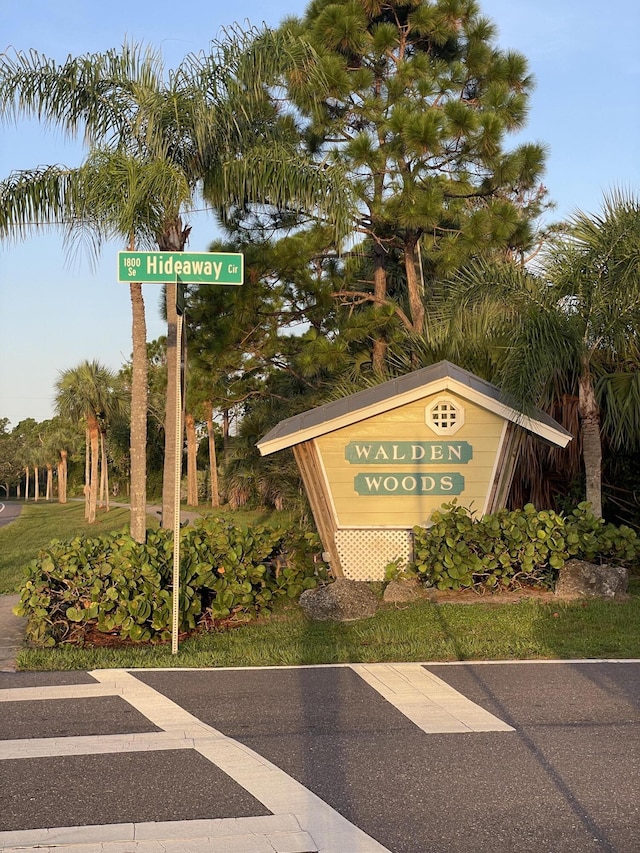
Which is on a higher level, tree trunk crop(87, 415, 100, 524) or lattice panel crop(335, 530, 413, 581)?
tree trunk crop(87, 415, 100, 524)

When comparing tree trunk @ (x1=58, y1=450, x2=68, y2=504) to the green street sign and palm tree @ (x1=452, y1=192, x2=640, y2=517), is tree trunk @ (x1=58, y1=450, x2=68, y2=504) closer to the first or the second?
palm tree @ (x1=452, y1=192, x2=640, y2=517)

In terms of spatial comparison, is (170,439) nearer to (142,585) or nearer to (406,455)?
(406,455)

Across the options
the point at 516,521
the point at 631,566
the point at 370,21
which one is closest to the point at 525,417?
the point at 516,521

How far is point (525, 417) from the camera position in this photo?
37.7 feet

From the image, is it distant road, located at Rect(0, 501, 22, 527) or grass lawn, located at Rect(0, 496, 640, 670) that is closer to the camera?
grass lawn, located at Rect(0, 496, 640, 670)

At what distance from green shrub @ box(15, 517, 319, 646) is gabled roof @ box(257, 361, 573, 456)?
183 cm

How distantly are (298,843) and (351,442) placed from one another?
26.3 feet

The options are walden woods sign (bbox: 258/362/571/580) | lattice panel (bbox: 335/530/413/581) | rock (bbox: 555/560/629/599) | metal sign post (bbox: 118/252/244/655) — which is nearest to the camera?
metal sign post (bbox: 118/252/244/655)

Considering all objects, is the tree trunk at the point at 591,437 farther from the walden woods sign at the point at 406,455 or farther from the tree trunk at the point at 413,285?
the tree trunk at the point at 413,285

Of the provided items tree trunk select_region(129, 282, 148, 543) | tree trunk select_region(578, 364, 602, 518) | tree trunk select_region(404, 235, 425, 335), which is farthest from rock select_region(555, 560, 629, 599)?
tree trunk select_region(404, 235, 425, 335)

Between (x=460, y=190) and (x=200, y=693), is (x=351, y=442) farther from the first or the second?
(x=460, y=190)

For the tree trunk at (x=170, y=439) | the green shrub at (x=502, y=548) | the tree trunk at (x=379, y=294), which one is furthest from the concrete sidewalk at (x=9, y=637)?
the tree trunk at (x=379, y=294)

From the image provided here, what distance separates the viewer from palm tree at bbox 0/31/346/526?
12234 mm

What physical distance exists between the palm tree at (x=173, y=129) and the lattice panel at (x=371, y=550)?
95.7 inches
